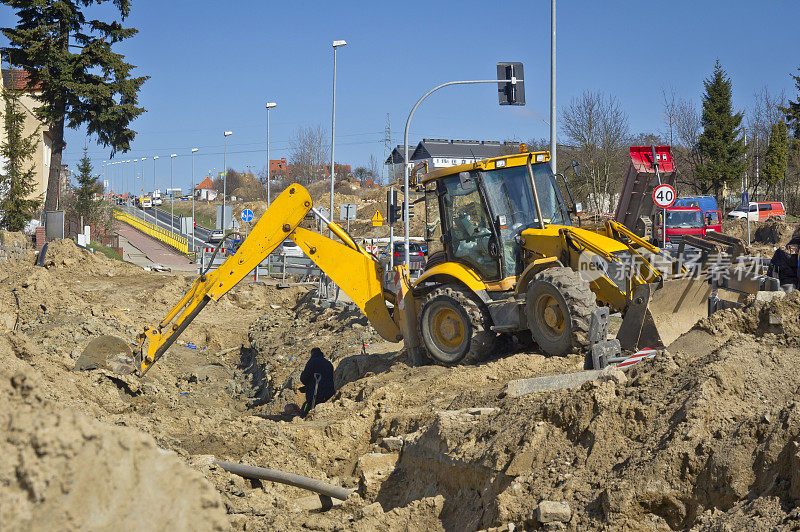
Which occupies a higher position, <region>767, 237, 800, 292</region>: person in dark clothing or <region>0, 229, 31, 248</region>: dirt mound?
<region>0, 229, 31, 248</region>: dirt mound

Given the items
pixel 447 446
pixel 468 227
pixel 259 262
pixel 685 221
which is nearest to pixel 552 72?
pixel 468 227

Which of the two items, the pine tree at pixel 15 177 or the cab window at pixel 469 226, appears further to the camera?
the pine tree at pixel 15 177

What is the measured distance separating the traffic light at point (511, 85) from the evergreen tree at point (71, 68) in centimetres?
1857

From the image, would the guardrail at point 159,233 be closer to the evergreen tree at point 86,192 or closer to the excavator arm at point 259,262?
the evergreen tree at point 86,192

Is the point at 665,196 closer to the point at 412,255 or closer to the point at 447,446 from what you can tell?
the point at 447,446

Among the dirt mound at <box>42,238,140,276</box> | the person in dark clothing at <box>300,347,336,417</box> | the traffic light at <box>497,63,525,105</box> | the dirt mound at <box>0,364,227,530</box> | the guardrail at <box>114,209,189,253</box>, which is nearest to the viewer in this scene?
the dirt mound at <box>0,364,227,530</box>

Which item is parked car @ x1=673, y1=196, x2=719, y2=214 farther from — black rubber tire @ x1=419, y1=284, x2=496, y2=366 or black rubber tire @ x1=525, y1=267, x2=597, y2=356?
black rubber tire @ x1=525, y1=267, x2=597, y2=356

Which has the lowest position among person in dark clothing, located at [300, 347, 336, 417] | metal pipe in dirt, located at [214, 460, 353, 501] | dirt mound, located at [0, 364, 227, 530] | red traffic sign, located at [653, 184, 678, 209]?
metal pipe in dirt, located at [214, 460, 353, 501]

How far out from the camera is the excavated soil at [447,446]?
3156mm

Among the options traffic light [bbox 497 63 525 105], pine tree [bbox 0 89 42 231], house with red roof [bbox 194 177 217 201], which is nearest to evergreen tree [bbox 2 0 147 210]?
pine tree [bbox 0 89 42 231]

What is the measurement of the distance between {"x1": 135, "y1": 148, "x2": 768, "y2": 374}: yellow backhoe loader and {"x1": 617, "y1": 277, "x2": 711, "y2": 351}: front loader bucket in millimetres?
14

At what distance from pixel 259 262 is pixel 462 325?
3.08 m

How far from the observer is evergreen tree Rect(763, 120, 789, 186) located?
41.4 m

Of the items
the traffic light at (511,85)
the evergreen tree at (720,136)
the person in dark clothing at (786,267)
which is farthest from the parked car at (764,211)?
the person in dark clothing at (786,267)
